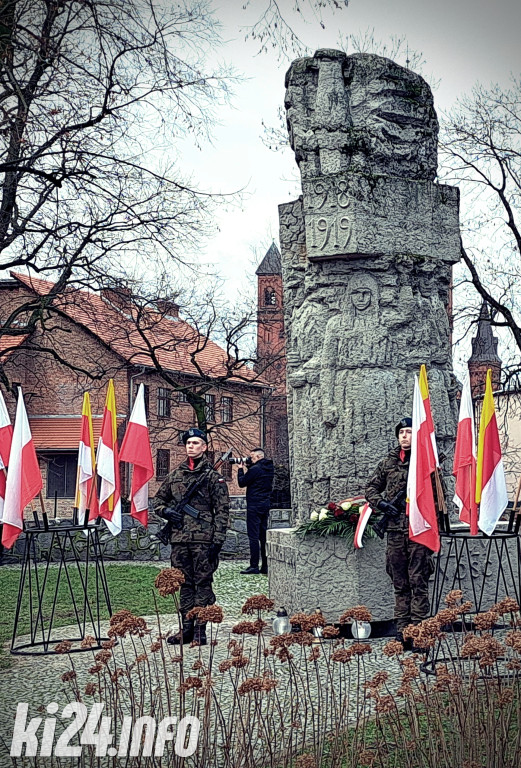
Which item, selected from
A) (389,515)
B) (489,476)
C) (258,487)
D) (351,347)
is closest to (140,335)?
(258,487)

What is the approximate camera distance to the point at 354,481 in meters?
8.57

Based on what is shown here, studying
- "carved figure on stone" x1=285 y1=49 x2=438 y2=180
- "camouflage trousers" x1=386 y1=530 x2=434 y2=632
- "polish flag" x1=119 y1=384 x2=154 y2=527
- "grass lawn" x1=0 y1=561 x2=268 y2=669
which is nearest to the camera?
"camouflage trousers" x1=386 y1=530 x2=434 y2=632

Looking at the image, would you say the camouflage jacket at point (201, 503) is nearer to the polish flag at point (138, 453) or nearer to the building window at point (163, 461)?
the polish flag at point (138, 453)

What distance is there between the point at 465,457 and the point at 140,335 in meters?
16.4

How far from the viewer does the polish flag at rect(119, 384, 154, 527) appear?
8.46 metres

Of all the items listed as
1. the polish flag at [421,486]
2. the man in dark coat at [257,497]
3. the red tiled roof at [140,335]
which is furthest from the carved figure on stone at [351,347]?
the red tiled roof at [140,335]

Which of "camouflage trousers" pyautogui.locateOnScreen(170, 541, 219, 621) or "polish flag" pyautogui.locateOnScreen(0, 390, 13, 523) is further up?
"polish flag" pyautogui.locateOnScreen(0, 390, 13, 523)

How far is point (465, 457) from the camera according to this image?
26.3 ft

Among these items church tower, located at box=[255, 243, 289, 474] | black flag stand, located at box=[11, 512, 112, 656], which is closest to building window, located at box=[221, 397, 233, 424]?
church tower, located at box=[255, 243, 289, 474]

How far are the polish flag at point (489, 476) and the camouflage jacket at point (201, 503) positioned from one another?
2.06 metres

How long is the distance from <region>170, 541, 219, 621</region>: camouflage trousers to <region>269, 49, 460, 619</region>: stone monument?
0.68 metres

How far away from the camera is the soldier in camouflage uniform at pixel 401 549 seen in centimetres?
755

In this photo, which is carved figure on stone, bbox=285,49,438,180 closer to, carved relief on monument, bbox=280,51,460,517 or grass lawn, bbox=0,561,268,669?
carved relief on monument, bbox=280,51,460,517

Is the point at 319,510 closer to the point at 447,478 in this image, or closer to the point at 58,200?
the point at 447,478
